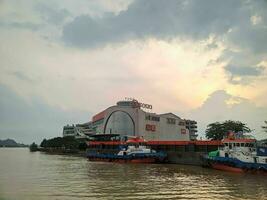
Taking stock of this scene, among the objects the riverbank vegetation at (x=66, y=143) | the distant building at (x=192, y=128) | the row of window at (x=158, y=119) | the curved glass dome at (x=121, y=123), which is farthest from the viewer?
the distant building at (x=192, y=128)

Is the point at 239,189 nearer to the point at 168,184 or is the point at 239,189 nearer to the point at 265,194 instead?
the point at 265,194

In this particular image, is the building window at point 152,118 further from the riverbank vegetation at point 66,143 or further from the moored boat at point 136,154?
the moored boat at point 136,154

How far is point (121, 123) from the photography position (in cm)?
11606

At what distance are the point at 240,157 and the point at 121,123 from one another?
2993 inches

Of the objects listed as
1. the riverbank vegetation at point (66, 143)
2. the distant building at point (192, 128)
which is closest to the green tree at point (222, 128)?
the riverbank vegetation at point (66, 143)

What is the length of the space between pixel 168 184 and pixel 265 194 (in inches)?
299

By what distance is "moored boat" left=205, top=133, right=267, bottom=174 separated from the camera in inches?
1556

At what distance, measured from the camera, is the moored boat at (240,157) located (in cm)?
3953

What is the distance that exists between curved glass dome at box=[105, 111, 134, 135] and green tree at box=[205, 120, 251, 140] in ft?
97.4

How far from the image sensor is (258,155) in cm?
4059

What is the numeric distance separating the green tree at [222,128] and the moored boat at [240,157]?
139 ft

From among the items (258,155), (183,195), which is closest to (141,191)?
(183,195)

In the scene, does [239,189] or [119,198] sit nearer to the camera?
[119,198]

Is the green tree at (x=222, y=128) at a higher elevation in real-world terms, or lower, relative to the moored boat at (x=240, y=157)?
higher
